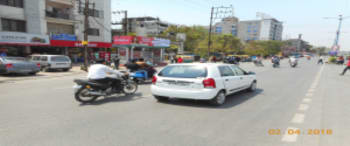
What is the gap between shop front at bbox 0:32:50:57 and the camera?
2096 centimetres

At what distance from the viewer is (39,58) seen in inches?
659

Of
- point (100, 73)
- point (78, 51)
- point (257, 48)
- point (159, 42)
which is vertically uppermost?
point (257, 48)

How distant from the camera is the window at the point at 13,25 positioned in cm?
2347

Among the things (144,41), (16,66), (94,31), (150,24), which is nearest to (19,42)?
(16,66)

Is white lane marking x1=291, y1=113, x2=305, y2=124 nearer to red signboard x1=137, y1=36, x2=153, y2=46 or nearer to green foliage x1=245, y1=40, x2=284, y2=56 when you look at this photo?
red signboard x1=137, y1=36, x2=153, y2=46

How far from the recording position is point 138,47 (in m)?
26.9

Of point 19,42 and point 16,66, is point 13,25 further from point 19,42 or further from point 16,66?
point 16,66

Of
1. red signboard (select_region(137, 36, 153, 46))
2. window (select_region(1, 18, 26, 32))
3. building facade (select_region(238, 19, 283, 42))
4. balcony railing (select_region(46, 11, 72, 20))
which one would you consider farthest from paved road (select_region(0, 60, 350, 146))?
building facade (select_region(238, 19, 283, 42))

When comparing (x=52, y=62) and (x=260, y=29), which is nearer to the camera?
(x=52, y=62)

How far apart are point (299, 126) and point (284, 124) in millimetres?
286

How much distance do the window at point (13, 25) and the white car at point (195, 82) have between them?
26012mm

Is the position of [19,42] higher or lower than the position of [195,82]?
higher

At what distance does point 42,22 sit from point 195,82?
28065 millimetres

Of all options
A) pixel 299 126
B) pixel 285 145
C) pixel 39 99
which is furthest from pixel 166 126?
pixel 39 99
